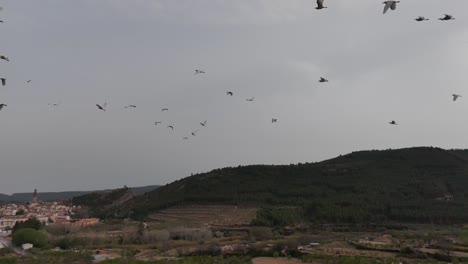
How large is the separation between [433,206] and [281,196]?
94.3ft

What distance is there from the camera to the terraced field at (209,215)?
268 feet

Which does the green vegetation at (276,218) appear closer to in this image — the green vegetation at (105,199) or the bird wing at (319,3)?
the bird wing at (319,3)

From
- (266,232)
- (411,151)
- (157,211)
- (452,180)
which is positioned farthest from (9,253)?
(411,151)

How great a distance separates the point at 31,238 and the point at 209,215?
119 feet

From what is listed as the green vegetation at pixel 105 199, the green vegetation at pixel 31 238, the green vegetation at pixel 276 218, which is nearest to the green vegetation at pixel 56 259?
the green vegetation at pixel 31 238

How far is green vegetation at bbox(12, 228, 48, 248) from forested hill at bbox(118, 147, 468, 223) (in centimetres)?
4198

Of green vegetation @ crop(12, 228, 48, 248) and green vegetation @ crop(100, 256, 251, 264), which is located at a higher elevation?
green vegetation @ crop(12, 228, 48, 248)

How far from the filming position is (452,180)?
331 feet

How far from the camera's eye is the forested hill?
82000mm

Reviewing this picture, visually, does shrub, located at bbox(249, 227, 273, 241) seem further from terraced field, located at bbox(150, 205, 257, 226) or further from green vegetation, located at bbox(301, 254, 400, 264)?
green vegetation, located at bbox(301, 254, 400, 264)

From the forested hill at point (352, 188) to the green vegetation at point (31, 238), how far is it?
138 feet

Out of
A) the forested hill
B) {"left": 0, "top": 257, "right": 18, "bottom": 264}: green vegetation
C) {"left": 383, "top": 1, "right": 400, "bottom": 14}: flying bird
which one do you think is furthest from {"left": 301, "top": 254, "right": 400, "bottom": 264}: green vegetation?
the forested hill

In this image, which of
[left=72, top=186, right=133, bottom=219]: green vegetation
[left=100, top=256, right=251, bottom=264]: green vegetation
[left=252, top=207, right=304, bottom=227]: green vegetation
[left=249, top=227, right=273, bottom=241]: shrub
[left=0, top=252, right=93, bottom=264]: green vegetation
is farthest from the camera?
[left=72, top=186, right=133, bottom=219]: green vegetation

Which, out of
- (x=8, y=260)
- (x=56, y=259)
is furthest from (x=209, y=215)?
(x=8, y=260)
